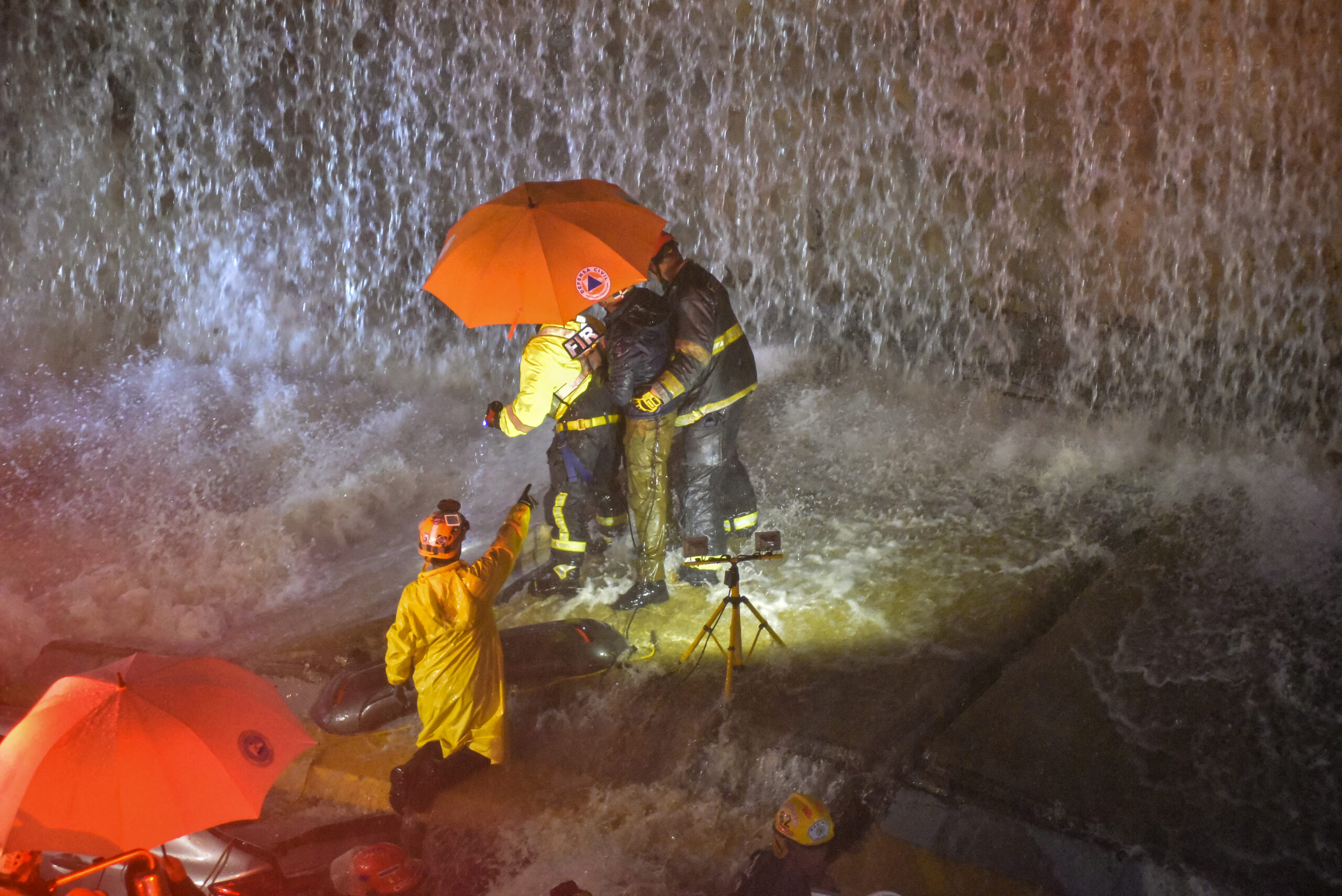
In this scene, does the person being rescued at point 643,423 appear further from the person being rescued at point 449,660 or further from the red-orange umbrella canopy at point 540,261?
the person being rescued at point 449,660

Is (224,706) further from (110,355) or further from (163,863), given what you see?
(110,355)

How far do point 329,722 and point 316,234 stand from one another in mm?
9280

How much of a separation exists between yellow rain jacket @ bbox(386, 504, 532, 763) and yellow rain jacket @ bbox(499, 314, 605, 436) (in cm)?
92

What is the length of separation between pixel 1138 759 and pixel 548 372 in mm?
3106

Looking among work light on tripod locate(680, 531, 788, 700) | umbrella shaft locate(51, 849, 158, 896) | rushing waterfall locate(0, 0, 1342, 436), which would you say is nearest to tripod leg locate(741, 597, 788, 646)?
work light on tripod locate(680, 531, 788, 700)

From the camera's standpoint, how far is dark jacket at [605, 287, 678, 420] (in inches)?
181

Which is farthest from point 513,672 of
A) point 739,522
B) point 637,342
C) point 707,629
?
point 637,342

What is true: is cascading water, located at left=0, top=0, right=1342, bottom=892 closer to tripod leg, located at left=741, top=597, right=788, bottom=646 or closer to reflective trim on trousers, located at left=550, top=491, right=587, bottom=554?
tripod leg, located at left=741, top=597, right=788, bottom=646

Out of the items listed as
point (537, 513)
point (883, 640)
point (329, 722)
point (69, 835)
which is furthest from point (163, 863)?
point (537, 513)

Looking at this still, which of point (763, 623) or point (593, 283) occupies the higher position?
point (593, 283)

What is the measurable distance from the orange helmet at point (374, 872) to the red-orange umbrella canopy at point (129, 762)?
2.71 feet

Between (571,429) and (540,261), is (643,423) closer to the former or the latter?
(571,429)

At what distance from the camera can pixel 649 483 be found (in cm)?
485

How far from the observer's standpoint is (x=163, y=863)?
2.57m
